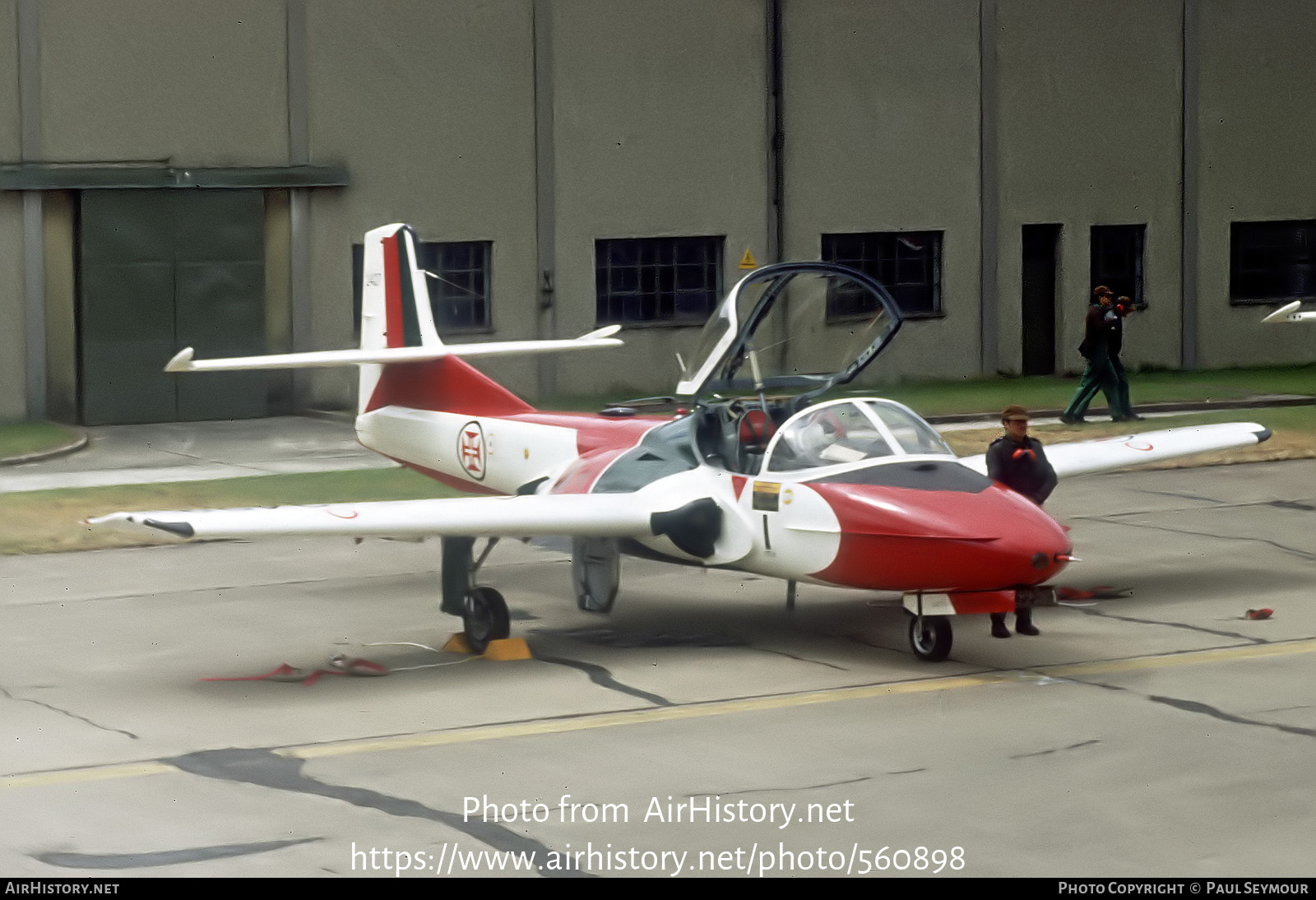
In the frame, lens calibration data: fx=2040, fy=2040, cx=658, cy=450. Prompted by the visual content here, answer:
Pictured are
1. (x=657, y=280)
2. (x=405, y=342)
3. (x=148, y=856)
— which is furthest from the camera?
(x=657, y=280)

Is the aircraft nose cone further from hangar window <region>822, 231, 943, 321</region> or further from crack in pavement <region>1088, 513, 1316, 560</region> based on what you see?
hangar window <region>822, 231, 943, 321</region>

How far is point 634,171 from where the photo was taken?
101ft

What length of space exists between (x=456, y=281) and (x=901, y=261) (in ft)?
24.5

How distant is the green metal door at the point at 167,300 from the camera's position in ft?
91.8

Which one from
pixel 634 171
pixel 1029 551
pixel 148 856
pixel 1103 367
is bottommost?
pixel 148 856

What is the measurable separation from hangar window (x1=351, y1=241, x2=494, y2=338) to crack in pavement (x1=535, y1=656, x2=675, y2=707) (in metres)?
16.3

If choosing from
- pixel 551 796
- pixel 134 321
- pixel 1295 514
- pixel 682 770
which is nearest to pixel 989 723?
Result: pixel 682 770

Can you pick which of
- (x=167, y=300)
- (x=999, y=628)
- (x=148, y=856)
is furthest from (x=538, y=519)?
(x=167, y=300)

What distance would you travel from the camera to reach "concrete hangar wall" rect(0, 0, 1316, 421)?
2784 centimetres

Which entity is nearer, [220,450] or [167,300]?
[220,450]

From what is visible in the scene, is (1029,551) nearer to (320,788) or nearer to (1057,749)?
(1057,749)

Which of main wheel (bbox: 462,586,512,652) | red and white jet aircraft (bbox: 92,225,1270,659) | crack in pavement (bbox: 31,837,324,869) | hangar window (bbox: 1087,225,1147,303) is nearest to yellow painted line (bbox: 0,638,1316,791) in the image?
red and white jet aircraft (bbox: 92,225,1270,659)

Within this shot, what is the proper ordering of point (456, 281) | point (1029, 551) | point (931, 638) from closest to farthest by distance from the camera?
point (1029, 551)
point (931, 638)
point (456, 281)

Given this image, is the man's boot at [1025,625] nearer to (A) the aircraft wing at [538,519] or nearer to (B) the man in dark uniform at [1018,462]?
(B) the man in dark uniform at [1018,462]
